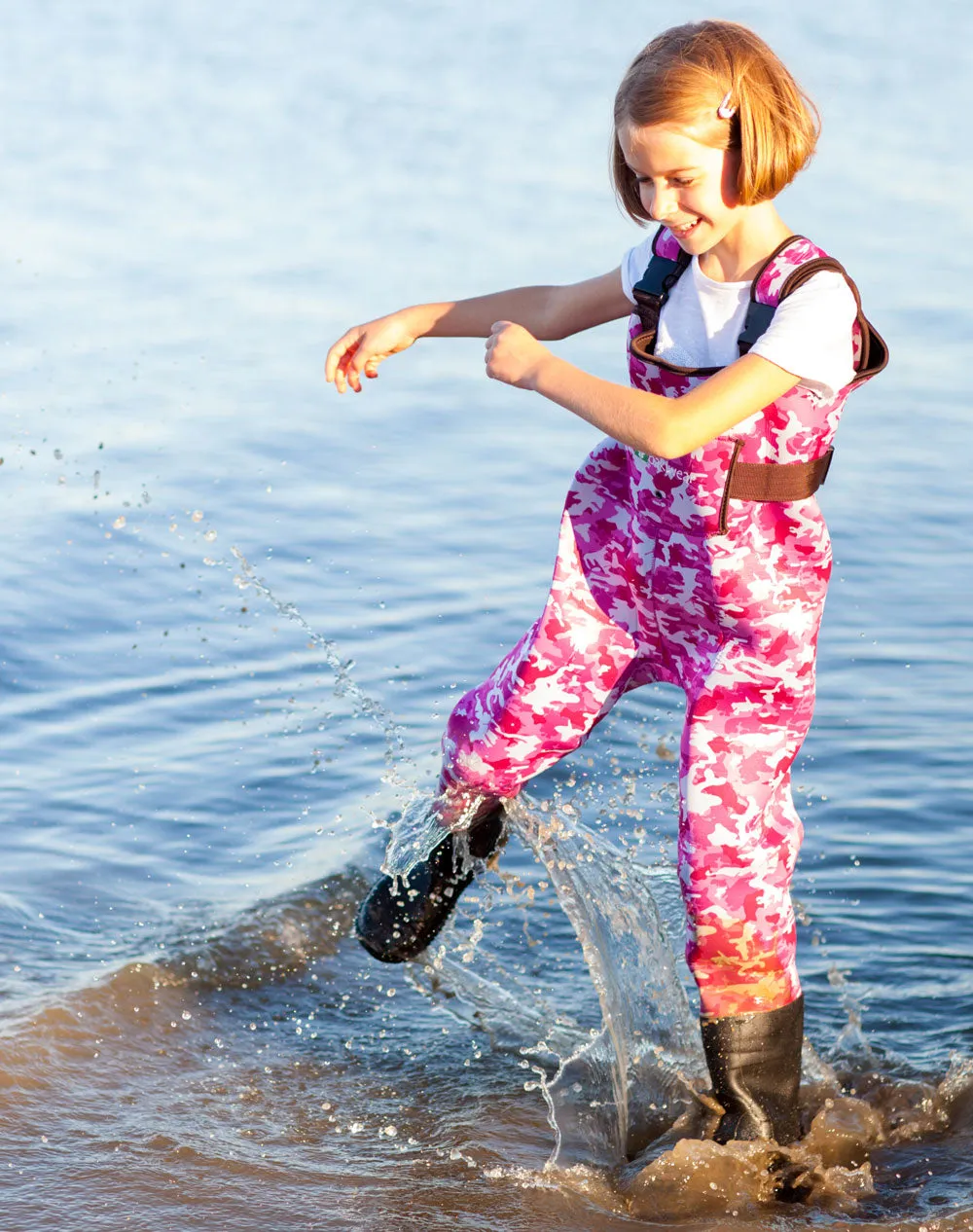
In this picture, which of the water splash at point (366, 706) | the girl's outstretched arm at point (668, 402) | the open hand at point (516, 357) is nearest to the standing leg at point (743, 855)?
the girl's outstretched arm at point (668, 402)

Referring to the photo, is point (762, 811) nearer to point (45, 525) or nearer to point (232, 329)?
point (45, 525)

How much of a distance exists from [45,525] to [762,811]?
4280 mm

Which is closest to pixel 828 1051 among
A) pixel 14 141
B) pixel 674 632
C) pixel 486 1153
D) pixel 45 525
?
pixel 486 1153

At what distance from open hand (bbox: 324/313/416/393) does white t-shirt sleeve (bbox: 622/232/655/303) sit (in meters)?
0.45

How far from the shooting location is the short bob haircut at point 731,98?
301cm

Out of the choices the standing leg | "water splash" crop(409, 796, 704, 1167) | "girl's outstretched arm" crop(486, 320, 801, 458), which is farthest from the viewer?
"water splash" crop(409, 796, 704, 1167)

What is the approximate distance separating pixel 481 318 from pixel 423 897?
1209 mm

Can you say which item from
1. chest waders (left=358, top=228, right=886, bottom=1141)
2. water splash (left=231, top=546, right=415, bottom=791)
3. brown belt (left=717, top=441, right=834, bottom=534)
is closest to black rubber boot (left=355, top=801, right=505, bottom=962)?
chest waders (left=358, top=228, right=886, bottom=1141)

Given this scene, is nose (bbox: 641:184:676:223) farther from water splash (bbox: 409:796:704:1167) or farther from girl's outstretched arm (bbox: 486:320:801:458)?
water splash (bbox: 409:796:704:1167)

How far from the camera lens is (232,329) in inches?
380

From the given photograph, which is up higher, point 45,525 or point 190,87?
point 190,87

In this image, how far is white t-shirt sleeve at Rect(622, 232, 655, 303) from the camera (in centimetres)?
339

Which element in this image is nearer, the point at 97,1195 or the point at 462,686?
the point at 97,1195

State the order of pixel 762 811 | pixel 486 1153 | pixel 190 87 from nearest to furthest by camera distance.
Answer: pixel 762 811, pixel 486 1153, pixel 190 87
